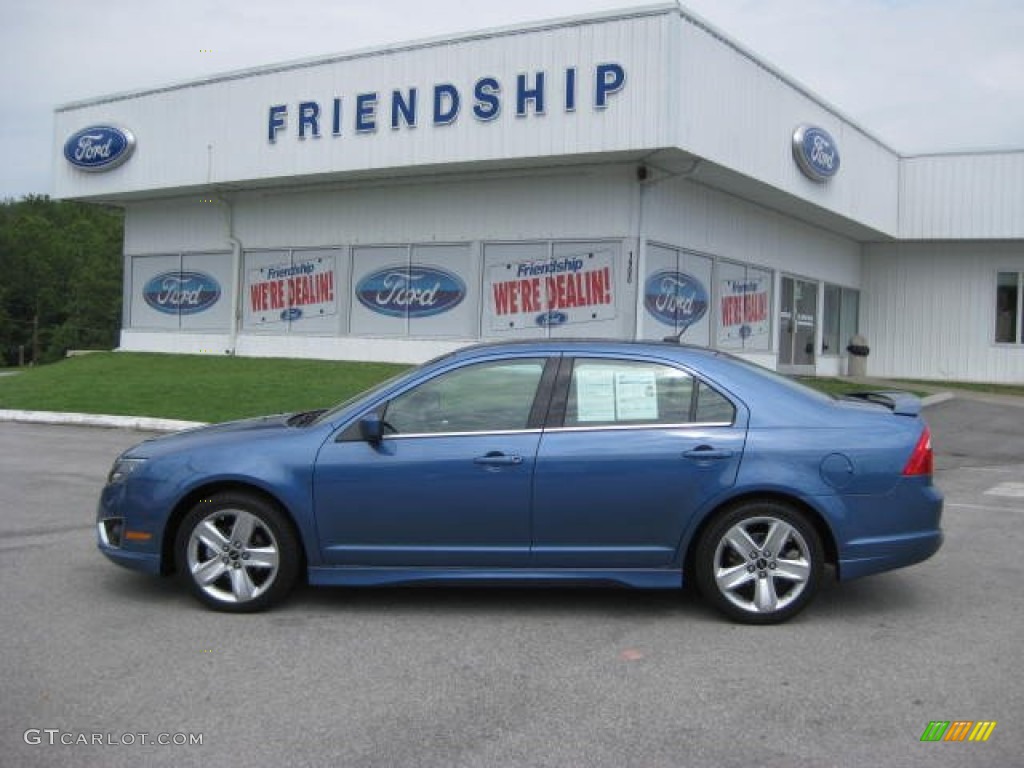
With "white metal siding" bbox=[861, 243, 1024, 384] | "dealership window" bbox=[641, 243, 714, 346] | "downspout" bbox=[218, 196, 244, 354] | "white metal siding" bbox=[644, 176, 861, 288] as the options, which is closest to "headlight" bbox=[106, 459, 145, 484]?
"dealership window" bbox=[641, 243, 714, 346]

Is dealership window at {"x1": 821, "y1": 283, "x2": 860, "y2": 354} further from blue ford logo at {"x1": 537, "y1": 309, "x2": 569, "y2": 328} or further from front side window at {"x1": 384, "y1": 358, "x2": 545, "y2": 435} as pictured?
front side window at {"x1": 384, "y1": 358, "x2": 545, "y2": 435}

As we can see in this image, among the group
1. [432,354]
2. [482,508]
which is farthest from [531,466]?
[432,354]

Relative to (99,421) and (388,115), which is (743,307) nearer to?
(388,115)

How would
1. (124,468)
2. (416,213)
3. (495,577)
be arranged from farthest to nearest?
(416,213)
(124,468)
(495,577)

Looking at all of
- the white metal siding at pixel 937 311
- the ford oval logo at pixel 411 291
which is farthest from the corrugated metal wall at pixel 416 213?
the white metal siding at pixel 937 311

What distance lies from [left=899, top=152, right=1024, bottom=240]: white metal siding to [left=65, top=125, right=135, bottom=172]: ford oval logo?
19512 millimetres

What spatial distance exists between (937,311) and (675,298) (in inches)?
472

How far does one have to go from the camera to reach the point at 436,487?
5.23 metres

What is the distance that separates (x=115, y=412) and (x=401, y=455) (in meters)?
11.5

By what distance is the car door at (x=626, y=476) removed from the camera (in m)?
5.19

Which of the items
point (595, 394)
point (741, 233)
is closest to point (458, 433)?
point (595, 394)

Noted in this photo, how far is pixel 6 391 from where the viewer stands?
61.2ft

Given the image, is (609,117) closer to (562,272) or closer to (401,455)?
(562,272)

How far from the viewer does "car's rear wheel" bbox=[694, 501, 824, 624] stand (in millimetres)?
5211
